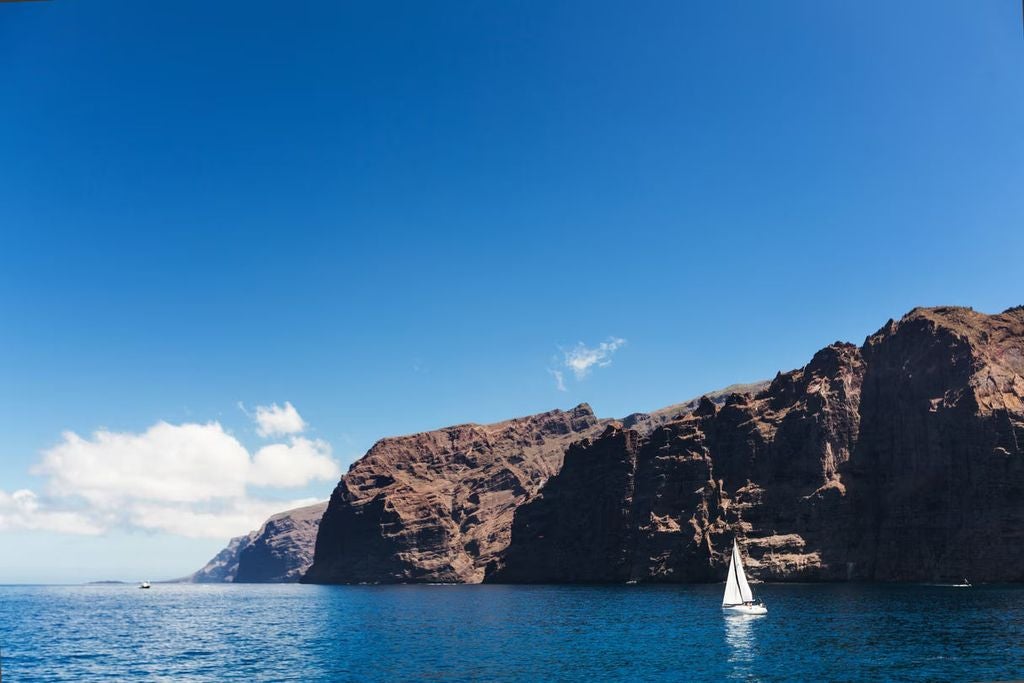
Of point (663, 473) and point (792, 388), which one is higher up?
point (792, 388)

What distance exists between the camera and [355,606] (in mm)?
124562

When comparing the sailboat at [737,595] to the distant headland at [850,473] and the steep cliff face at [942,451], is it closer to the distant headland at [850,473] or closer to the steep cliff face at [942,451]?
the steep cliff face at [942,451]

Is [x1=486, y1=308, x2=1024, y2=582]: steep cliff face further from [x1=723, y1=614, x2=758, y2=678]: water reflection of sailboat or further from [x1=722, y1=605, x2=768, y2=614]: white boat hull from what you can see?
[x1=723, y1=614, x2=758, y2=678]: water reflection of sailboat

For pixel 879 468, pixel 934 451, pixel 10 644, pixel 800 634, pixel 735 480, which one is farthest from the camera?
pixel 735 480

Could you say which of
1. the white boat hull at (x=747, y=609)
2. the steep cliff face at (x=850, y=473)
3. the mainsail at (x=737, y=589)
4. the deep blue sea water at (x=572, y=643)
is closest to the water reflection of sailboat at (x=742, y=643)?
the deep blue sea water at (x=572, y=643)

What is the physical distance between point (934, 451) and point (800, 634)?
93323 mm

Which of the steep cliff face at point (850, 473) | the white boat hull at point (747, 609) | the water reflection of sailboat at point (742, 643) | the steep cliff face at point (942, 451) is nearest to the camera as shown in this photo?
the water reflection of sailboat at point (742, 643)

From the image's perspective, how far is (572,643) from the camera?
206ft

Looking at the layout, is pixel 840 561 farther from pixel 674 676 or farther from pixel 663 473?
pixel 674 676

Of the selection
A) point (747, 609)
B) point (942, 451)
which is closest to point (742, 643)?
point (747, 609)

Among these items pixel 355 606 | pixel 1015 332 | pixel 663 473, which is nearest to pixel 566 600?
pixel 355 606

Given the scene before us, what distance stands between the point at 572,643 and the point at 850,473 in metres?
111

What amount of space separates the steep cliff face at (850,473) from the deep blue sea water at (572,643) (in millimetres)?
30311

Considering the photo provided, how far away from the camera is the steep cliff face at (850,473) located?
129 meters
